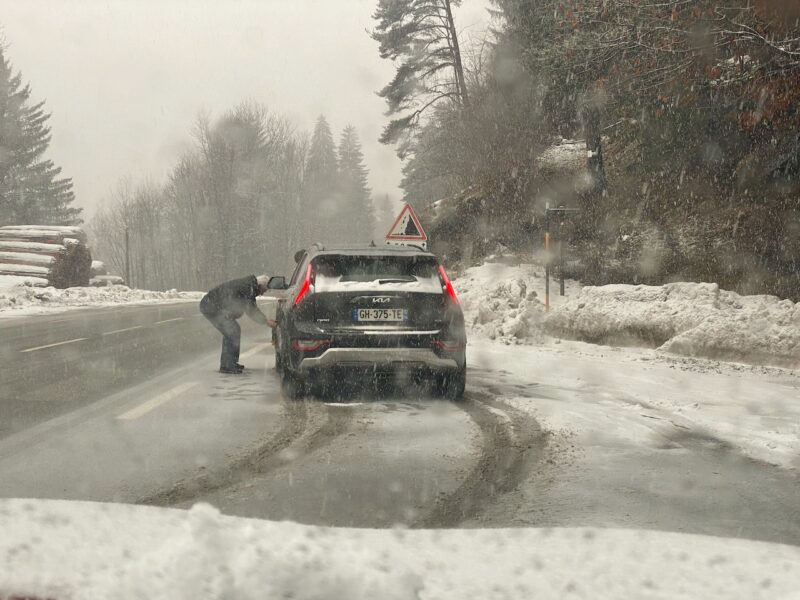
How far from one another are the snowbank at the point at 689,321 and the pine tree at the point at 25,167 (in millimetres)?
47258

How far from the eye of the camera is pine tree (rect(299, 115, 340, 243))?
7144 centimetres

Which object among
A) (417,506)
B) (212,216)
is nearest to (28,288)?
(417,506)

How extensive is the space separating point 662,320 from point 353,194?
75.7m

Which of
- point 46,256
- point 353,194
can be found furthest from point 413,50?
point 353,194

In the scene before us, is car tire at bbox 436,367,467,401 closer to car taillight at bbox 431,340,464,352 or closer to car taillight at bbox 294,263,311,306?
car taillight at bbox 431,340,464,352

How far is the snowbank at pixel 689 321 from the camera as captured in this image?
9.92 meters

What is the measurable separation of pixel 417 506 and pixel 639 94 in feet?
34.2

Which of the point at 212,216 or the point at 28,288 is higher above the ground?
the point at 212,216

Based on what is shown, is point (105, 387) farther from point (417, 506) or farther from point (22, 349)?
point (417, 506)

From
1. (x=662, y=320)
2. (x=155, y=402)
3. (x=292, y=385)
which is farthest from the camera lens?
(x=662, y=320)

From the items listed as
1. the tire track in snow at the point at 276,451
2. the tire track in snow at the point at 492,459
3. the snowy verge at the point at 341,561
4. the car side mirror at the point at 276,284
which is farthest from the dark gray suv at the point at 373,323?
the snowy verge at the point at 341,561

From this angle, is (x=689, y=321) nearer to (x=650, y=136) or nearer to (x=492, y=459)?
(x=650, y=136)

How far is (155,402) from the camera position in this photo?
7504 mm

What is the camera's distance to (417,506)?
13.3ft
